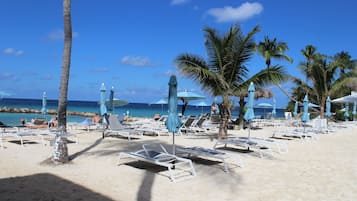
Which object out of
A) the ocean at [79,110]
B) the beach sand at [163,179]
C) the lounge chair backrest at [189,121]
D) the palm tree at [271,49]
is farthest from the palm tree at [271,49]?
the beach sand at [163,179]

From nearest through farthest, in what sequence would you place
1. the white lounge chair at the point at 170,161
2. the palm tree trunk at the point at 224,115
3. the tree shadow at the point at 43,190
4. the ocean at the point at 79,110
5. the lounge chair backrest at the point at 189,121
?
the tree shadow at the point at 43,190, the white lounge chair at the point at 170,161, the palm tree trunk at the point at 224,115, the lounge chair backrest at the point at 189,121, the ocean at the point at 79,110

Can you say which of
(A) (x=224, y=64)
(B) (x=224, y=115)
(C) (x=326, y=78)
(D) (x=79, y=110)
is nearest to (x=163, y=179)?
(B) (x=224, y=115)

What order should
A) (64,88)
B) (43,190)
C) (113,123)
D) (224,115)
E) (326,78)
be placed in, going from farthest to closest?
(326,78)
(113,123)
(224,115)
(64,88)
(43,190)

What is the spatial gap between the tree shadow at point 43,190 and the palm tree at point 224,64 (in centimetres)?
660

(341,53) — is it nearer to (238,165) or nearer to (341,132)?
(341,132)

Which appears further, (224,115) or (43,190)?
(224,115)

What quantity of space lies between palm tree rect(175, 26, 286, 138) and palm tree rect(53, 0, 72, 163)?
4.76 meters

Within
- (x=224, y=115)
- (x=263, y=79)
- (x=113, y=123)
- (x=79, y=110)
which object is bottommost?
(x=113, y=123)

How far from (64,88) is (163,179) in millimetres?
2862

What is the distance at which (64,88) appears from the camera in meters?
7.01

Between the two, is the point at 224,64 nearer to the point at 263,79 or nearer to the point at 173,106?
the point at 263,79

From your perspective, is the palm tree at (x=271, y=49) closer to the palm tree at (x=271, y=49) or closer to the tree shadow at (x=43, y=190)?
the palm tree at (x=271, y=49)

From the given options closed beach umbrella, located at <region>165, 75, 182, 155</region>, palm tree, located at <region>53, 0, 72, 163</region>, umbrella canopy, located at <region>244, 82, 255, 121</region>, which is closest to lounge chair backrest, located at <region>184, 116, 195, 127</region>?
umbrella canopy, located at <region>244, 82, 255, 121</region>

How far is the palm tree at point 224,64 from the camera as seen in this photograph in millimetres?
11344
